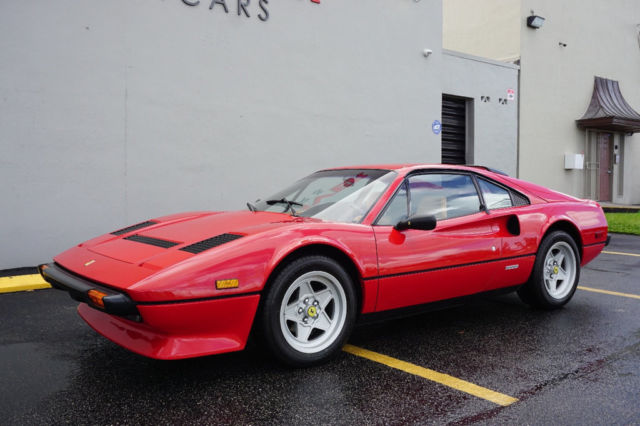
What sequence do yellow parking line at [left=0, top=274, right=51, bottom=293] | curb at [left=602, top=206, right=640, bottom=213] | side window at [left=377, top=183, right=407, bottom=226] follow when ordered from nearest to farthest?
side window at [left=377, top=183, right=407, bottom=226] < yellow parking line at [left=0, top=274, right=51, bottom=293] < curb at [left=602, top=206, right=640, bottom=213]

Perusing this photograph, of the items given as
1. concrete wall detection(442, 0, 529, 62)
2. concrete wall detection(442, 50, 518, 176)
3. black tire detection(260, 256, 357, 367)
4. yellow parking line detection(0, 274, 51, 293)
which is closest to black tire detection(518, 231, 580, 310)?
black tire detection(260, 256, 357, 367)

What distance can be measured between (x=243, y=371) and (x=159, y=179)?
190 inches

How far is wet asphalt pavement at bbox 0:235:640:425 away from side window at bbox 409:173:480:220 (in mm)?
836

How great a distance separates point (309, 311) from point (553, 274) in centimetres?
237

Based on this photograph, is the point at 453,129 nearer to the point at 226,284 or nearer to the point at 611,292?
the point at 611,292

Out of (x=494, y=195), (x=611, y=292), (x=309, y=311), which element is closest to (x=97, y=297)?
(x=309, y=311)

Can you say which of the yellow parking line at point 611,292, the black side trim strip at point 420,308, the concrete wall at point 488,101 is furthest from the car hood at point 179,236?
the concrete wall at point 488,101

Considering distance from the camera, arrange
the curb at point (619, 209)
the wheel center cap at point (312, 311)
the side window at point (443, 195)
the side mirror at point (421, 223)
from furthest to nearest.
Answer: the curb at point (619, 209), the side window at point (443, 195), the side mirror at point (421, 223), the wheel center cap at point (312, 311)

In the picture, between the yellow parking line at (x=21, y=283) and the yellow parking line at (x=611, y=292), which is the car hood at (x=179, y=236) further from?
the yellow parking line at (x=611, y=292)

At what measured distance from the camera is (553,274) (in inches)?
163

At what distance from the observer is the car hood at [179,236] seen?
2645 millimetres

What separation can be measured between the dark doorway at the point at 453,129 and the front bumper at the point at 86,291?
9525 millimetres

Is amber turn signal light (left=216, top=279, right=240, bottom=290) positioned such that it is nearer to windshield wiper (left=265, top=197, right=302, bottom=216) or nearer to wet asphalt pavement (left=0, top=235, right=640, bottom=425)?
wet asphalt pavement (left=0, top=235, right=640, bottom=425)

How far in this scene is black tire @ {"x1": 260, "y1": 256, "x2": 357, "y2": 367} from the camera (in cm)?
262
